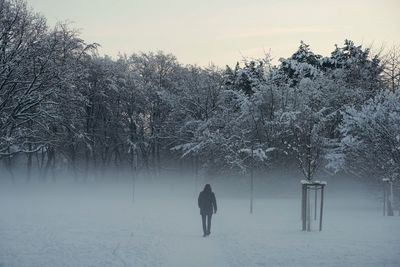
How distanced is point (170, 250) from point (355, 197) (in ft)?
110

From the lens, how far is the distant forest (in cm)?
2859

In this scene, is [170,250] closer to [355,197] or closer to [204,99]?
[355,197]

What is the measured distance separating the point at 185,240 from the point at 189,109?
41035mm

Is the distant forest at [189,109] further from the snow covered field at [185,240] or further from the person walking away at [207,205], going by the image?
the person walking away at [207,205]

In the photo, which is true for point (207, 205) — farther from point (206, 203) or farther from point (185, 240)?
point (185, 240)

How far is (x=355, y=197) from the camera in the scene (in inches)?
1836

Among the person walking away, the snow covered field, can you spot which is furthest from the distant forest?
the person walking away

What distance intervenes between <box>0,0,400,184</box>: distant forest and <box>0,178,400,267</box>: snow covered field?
3899 mm

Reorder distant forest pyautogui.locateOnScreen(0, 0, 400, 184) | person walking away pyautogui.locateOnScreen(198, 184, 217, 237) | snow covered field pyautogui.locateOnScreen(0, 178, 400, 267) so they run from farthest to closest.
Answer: distant forest pyautogui.locateOnScreen(0, 0, 400, 184), person walking away pyautogui.locateOnScreen(198, 184, 217, 237), snow covered field pyautogui.locateOnScreen(0, 178, 400, 267)

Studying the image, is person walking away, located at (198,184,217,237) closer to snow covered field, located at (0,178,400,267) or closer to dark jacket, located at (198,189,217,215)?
dark jacket, located at (198,189,217,215)

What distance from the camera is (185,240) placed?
726 inches

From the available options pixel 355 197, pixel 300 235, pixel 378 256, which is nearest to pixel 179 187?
pixel 355 197

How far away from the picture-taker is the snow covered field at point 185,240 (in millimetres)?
14305

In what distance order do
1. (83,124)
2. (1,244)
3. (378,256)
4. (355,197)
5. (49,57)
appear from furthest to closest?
(83,124) → (355,197) → (49,57) → (1,244) → (378,256)
